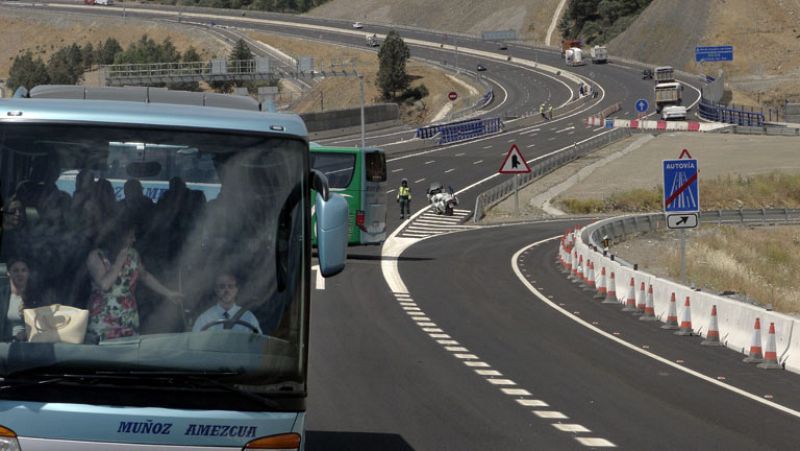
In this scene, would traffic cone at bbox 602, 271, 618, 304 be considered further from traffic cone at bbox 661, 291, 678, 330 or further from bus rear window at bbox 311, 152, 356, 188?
bus rear window at bbox 311, 152, 356, 188

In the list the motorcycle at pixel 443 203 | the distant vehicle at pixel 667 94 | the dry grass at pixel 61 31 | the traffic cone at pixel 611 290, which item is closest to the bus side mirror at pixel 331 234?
the traffic cone at pixel 611 290

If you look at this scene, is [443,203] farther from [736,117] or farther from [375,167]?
[736,117]

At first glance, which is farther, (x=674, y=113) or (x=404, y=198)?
(x=674, y=113)

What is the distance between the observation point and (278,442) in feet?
24.3

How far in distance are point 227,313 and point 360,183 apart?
1178 inches

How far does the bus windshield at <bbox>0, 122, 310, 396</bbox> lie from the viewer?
7.48 m

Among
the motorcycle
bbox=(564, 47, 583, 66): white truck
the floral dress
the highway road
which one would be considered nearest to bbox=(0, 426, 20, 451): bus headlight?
the floral dress

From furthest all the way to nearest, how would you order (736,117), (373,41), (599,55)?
(373,41)
(599,55)
(736,117)

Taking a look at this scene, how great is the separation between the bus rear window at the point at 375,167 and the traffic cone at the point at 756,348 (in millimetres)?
20524

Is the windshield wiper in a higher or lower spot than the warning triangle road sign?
higher

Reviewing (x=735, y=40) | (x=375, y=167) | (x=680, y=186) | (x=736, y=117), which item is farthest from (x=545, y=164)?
(x=735, y=40)

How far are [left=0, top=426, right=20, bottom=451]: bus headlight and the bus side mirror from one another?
74.4 inches

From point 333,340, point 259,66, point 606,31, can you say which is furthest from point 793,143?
point 606,31

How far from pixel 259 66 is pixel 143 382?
3604 inches
